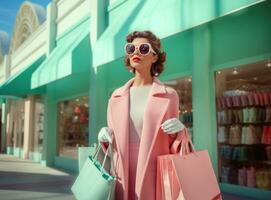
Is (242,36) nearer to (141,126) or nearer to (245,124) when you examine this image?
(245,124)

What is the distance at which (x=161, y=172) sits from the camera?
2.09 meters

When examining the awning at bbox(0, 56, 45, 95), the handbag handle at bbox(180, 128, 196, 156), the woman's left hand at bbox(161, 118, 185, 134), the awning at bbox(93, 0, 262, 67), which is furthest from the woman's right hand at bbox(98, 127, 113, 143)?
the awning at bbox(0, 56, 45, 95)

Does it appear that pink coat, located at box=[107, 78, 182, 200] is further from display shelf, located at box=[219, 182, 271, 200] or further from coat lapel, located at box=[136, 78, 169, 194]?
display shelf, located at box=[219, 182, 271, 200]

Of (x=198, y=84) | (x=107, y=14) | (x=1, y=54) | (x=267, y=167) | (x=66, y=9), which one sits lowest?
(x=267, y=167)

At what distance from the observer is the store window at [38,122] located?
47.3 ft

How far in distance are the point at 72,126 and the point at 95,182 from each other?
931 cm

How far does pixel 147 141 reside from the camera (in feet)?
7.18

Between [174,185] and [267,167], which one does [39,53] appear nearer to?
[267,167]

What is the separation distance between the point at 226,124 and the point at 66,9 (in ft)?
23.0

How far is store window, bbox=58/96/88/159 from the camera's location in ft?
33.9

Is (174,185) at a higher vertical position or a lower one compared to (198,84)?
lower

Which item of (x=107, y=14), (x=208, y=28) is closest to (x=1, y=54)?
(x=107, y=14)

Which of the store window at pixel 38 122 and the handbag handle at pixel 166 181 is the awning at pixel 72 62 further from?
the handbag handle at pixel 166 181

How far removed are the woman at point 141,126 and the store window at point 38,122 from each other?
1249 centimetres
